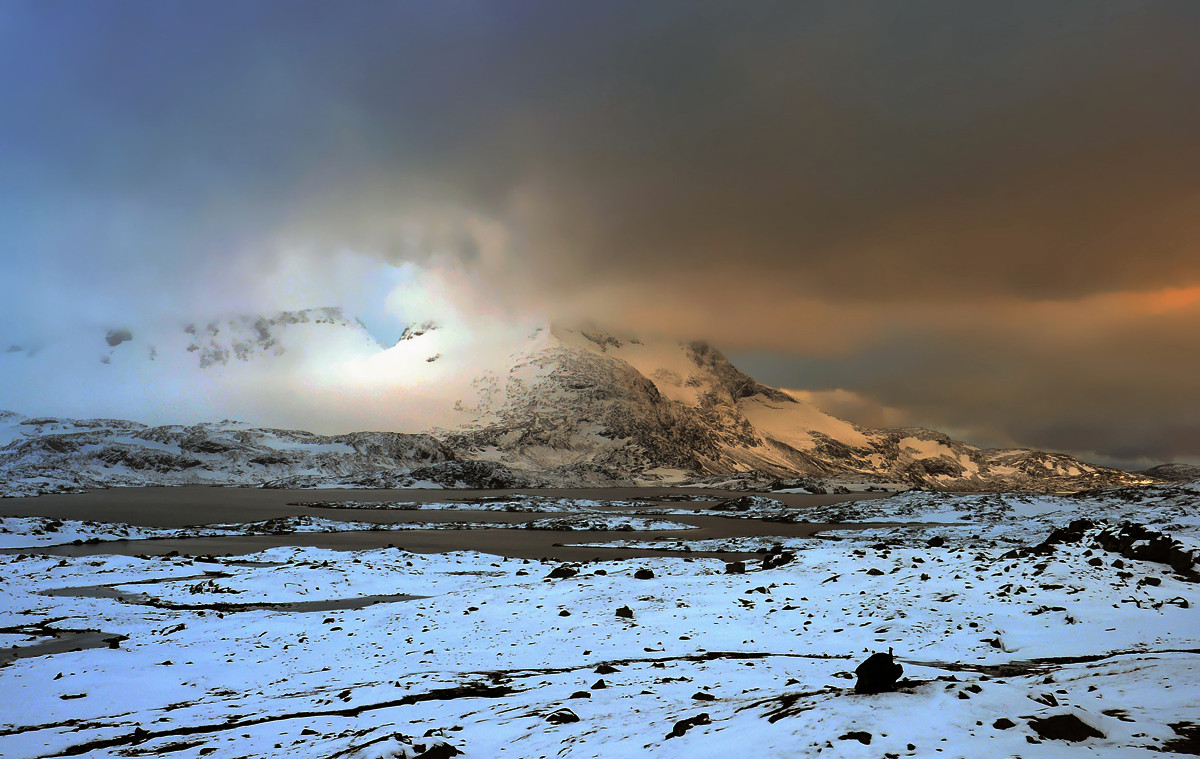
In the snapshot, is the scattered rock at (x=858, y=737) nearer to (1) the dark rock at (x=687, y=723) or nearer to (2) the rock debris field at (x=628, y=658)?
(2) the rock debris field at (x=628, y=658)

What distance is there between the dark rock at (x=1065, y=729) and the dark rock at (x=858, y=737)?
2154 mm

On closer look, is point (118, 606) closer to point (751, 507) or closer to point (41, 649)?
point (41, 649)

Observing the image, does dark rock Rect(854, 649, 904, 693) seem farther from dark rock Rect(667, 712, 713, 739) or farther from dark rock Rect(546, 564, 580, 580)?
dark rock Rect(546, 564, 580, 580)

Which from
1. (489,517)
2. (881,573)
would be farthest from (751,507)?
(881,573)

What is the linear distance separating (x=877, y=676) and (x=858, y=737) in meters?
2.30

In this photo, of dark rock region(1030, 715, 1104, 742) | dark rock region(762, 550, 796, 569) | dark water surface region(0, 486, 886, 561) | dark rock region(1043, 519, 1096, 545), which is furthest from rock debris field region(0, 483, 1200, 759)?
dark water surface region(0, 486, 886, 561)

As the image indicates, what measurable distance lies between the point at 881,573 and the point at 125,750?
80.1ft

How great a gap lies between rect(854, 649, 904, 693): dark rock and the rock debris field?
10 centimetres

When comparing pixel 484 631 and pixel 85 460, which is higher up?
pixel 85 460

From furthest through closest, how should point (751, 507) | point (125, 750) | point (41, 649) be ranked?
point (751, 507), point (41, 649), point (125, 750)

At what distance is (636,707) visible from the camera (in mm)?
12445

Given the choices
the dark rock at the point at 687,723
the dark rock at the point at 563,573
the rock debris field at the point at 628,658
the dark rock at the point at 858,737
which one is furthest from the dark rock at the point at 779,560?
the dark rock at the point at 858,737

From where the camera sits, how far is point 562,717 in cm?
1205

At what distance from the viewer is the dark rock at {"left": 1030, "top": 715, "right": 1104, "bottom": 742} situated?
27.2 feet
